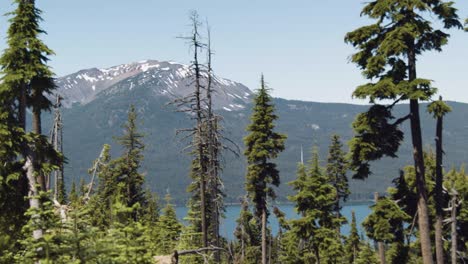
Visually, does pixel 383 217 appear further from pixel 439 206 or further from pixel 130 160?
pixel 130 160

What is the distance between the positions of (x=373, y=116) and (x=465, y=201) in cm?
1441

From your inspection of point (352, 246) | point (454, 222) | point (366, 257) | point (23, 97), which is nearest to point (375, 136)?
point (454, 222)

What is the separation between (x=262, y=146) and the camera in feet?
114

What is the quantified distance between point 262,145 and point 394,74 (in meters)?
19.3

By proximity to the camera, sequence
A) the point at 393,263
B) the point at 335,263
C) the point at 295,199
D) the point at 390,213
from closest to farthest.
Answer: the point at 390,213 → the point at 393,263 → the point at 295,199 → the point at 335,263

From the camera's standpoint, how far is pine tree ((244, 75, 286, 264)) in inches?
1368

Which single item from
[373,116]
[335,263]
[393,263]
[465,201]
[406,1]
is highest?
[406,1]

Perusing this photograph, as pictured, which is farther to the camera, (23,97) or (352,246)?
(352,246)

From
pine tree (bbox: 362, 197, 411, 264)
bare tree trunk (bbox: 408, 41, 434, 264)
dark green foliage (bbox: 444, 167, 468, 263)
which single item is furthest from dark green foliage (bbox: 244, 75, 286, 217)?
bare tree trunk (bbox: 408, 41, 434, 264)

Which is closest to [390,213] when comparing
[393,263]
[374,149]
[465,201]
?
[374,149]

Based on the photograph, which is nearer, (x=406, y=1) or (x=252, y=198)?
(x=406, y=1)

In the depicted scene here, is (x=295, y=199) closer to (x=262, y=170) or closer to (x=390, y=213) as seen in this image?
(x=262, y=170)

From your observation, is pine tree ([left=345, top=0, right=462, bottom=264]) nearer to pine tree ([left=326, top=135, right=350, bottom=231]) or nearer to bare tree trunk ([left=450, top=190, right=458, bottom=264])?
bare tree trunk ([left=450, top=190, right=458, bottom=264])

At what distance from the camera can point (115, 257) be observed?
8.17 m
